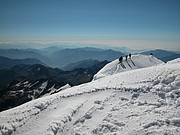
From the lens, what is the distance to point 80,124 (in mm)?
9297

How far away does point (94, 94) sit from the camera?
13.1m

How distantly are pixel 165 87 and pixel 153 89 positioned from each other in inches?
38.1

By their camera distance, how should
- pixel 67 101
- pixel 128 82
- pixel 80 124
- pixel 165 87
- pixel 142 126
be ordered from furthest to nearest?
pixel 128 82 → pixel 67 101 → pixel 165 87 → pixel 80 124 → pixel 142 126

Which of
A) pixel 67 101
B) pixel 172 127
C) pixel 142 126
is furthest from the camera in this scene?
pixel 67 101

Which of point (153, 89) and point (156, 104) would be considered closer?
point (156, 104)

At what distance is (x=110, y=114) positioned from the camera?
31.5 feet

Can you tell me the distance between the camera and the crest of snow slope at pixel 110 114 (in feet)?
26.7

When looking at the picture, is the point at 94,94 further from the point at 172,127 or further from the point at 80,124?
the point at 172,127

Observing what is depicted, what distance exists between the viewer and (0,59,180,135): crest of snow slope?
26.7 feet

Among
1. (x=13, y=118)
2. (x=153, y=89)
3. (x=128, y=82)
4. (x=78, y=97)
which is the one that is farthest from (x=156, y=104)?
(x=13, y=118)

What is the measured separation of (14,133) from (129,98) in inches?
358

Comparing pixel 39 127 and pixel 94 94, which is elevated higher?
pixel 94 94

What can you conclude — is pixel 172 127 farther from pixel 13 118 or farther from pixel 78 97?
pixel 13 118

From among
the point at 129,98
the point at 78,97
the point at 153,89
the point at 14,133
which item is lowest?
the point at 14,133
